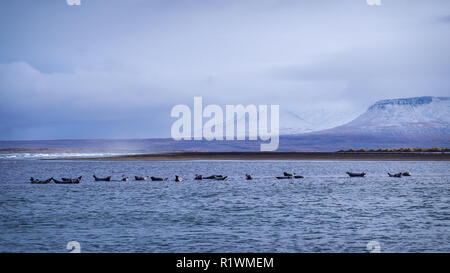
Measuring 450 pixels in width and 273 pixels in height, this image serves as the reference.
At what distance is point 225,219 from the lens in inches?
1303

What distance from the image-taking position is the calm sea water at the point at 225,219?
971 inches

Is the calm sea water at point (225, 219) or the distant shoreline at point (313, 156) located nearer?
the calm sea water at point (225, 219)

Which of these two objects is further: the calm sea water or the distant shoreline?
the distant shoreline

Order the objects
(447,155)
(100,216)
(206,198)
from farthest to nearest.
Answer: (447,155) → (206,198) → (100,216)

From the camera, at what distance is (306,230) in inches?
1119

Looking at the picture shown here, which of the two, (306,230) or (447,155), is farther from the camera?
(447,155)

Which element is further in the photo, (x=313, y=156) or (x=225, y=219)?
(x=313, y=156)

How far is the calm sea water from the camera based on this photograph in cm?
2466

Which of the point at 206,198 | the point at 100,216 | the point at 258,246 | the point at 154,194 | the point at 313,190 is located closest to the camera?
the point at 258,246
